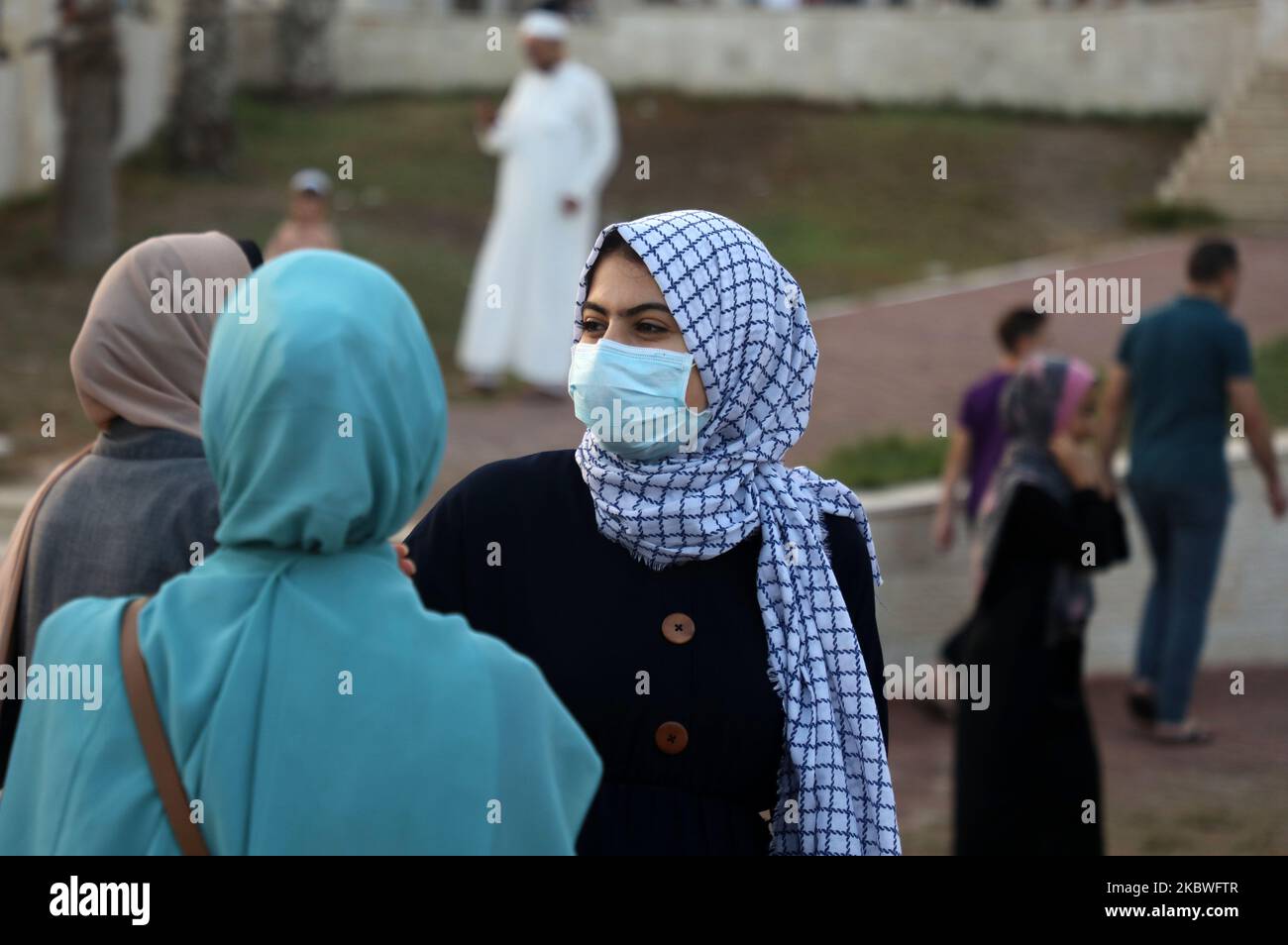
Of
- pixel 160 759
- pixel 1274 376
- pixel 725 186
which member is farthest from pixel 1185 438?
pixel 725 186

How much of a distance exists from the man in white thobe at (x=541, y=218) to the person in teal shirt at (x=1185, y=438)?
3.60 m

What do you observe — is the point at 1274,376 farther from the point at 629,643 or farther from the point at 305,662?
the point at 305,662

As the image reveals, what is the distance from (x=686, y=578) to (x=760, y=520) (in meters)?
0.14

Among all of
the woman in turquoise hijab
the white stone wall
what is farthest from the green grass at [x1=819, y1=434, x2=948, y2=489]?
the white stone wall

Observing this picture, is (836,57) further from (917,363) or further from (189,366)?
(189,366)

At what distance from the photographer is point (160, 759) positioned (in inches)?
70.5

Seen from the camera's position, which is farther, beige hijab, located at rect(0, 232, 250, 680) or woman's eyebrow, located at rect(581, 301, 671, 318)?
beige hijab, located at rect(0, 232, 250, 680)

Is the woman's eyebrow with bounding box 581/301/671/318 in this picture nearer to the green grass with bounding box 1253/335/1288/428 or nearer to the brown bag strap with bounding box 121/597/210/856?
the brown bag strap with bounding box 121/597/210/856

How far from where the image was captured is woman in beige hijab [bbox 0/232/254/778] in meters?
2.69

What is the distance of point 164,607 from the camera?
1.85 meters

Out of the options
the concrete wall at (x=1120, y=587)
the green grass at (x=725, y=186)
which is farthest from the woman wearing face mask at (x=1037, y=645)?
the green grass at (x=725, y=186)

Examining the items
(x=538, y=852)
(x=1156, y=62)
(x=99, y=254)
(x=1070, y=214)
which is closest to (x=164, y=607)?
(x=538, y=852)

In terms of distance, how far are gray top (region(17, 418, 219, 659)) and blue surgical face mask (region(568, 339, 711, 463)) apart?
628 millimetres

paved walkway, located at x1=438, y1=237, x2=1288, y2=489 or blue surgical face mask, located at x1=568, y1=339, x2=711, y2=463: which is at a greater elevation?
blue surgical face mask, located at x1=568, y1=339, x2=711, y2=463
